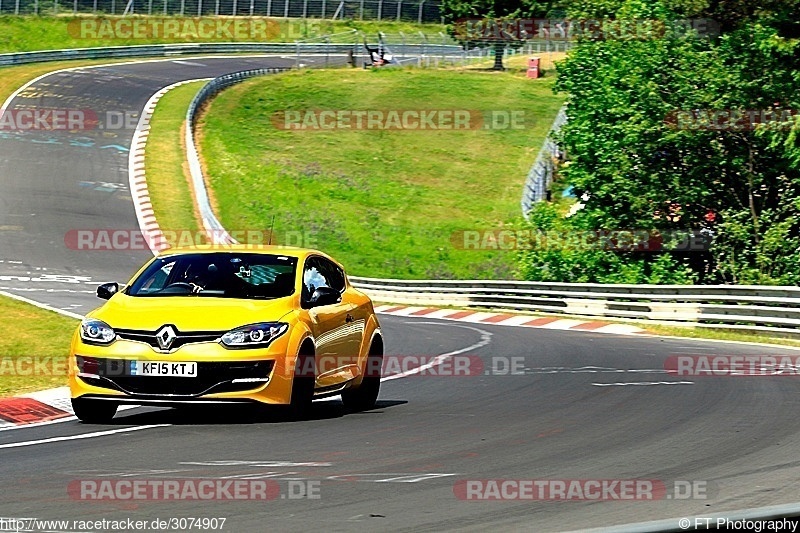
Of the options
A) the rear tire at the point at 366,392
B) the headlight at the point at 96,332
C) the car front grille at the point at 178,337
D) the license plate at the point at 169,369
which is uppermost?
the car front grille at the point at 178,337

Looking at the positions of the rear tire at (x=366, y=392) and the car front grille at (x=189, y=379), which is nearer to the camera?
the car front grille at (x=189, y=379)

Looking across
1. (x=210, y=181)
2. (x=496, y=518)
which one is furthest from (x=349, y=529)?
(x=210, y=181)

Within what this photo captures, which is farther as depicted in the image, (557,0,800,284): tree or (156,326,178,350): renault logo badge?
(557,0,800,284): tree

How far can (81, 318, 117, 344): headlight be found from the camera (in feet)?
36.4

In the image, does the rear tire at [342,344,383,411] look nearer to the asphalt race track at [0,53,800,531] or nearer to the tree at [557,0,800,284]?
the asphalt race track at [0,53,800,531]

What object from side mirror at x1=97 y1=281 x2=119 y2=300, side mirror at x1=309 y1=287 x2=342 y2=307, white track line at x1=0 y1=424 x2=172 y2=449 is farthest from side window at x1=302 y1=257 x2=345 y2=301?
white track line at x1=0 y1=424 x2=172 y2=449

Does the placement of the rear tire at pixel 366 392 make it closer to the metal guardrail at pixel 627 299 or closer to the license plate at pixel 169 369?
the license plate at pixel 169 369

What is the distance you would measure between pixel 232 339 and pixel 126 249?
1062 inches

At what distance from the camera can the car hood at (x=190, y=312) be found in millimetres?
11023

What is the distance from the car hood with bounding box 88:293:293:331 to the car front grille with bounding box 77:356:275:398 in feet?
1.00

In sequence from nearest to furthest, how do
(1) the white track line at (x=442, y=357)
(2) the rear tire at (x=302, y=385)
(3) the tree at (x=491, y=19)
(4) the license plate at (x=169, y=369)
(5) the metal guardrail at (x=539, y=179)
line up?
(4) the license plate at (x=169, y=369)
(2) the rear tire at (x=302, y=385)
(1) the white track line at (x=442, y=357)
(5) the metal guardrail at (x=539, y=179)
(3) the tree at (x=491, y=19)

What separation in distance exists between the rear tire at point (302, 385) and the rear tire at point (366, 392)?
1.14 meters

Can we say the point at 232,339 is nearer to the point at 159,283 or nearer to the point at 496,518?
the point at 159,283

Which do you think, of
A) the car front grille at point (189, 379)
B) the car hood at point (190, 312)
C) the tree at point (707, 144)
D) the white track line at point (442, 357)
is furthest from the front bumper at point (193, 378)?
the tree at point (707, 144)
